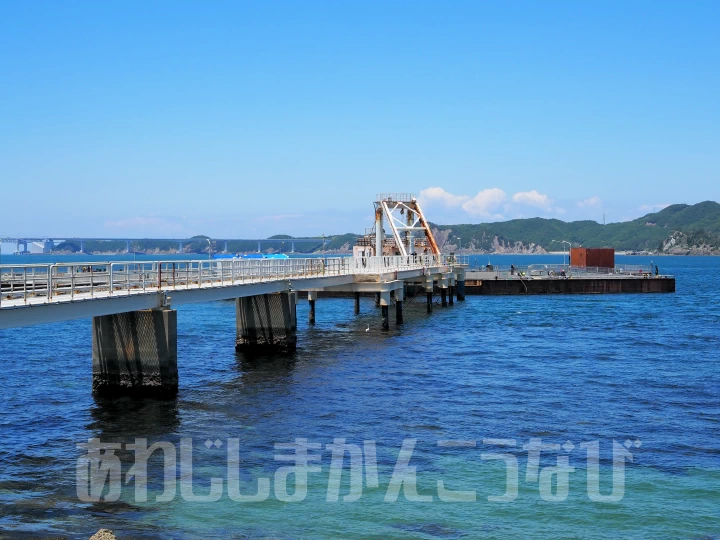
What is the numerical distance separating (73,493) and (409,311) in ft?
194

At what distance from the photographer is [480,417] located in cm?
2969

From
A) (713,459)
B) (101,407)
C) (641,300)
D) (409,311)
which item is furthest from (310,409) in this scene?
(641,300)

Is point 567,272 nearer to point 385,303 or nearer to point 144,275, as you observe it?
point 385,303

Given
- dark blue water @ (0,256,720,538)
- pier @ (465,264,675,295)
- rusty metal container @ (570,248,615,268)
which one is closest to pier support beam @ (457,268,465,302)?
pier @ (465,264,675,295)

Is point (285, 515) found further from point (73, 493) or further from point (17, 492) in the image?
point (17, 492)

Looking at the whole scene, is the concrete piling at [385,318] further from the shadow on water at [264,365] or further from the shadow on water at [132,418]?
the shadow on water at [132,418]

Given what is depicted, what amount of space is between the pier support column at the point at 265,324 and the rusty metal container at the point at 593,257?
82096 millimetres

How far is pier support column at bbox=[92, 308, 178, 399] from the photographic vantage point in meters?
31.7

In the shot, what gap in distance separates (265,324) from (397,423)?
62.1 ft

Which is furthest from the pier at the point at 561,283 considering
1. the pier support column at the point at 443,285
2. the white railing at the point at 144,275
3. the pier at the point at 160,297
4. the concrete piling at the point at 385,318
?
the concrete piling at the point at 385,318

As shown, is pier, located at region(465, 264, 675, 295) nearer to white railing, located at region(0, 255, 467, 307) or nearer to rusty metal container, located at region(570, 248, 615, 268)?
rusty metal container, located at region(570, 248, 615, 268)

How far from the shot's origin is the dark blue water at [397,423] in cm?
1877

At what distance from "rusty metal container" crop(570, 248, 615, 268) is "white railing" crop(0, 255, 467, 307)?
63411 mm

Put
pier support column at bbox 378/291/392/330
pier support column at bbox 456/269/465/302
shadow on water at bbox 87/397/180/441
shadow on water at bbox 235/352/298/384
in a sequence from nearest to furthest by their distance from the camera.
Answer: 1. shadow on water at bbox 87/397/180/441
2. shadow on water at bbox 235/352/298/384
3. pier support column at bbox 378/291/392/330
4. pier support column at bbox 456/269/465/302
